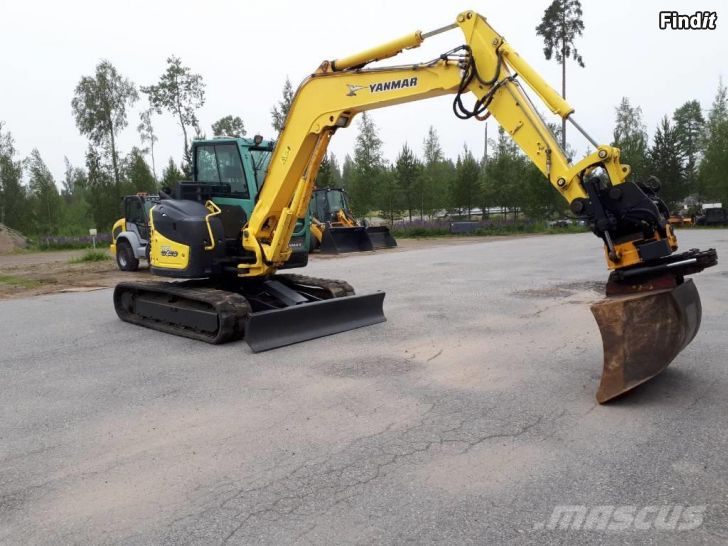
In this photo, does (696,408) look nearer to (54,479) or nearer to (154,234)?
(54,479)

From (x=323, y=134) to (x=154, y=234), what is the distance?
9.53 feet

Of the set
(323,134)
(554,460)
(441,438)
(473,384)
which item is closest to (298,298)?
(323,134)

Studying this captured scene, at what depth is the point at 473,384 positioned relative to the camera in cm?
525

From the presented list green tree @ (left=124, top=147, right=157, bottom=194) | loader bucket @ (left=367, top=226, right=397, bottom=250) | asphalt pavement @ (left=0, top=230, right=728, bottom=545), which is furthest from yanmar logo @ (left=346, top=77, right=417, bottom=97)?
green tree @ (left=124, top=147, right=157, bottom=194)

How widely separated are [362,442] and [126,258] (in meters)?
15.8

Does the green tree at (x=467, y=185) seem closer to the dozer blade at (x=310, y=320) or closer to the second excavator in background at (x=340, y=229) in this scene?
the second excavator in background at (x=340, y=229)

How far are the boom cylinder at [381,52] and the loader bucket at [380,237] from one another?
56.0 feet

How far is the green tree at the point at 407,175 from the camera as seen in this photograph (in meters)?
37.2

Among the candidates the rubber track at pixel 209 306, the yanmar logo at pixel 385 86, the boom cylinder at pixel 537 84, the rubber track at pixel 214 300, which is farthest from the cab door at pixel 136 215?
the boom cylinder at pixel 537 84

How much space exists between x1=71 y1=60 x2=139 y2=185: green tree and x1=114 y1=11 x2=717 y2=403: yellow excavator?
35952mm

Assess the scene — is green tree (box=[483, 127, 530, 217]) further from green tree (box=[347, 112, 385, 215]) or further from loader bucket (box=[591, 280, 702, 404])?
loader bucket (box=[591, 280, 702, 404])

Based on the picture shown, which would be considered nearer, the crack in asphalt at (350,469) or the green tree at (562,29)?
the crack in asphalt at (350,469)
